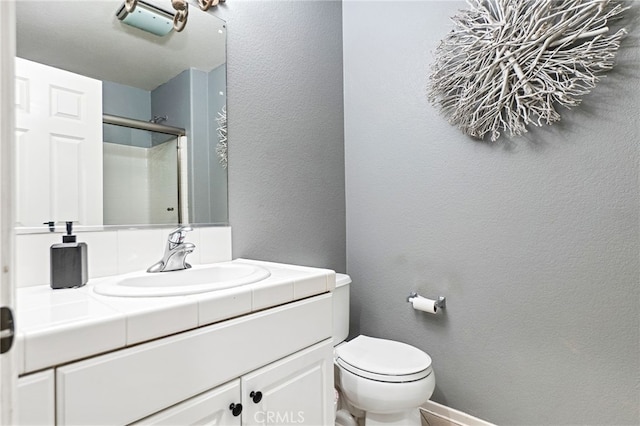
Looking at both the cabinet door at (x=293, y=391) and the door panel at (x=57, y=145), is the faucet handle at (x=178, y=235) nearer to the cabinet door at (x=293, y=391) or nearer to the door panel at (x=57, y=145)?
the door panel at (x=57, y=145)

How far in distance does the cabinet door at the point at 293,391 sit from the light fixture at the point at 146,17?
1.25 meters

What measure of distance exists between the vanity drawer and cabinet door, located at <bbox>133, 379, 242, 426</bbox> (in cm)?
2

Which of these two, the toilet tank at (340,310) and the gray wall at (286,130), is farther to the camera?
the toilet tank at (340,310)

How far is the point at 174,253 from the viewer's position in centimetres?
120

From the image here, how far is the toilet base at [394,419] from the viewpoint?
141 centimetres

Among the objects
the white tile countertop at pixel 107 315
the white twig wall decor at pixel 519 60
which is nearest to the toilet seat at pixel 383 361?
the white tile countertop at pixel 107 315

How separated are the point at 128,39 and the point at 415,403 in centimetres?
171

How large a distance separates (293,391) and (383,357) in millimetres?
596

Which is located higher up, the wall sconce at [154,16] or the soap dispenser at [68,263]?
the wall sconce at [154,16]

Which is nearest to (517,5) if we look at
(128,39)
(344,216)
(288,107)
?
(288,107)

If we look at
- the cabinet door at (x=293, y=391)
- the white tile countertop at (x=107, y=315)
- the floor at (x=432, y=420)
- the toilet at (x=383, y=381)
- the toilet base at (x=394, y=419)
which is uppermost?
the white tile countertop at (x=107, y=315)

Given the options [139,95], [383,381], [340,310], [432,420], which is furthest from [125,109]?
[432,420]

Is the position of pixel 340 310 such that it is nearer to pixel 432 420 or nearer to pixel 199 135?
pixel 432 420

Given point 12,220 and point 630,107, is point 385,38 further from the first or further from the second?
point 12,220
